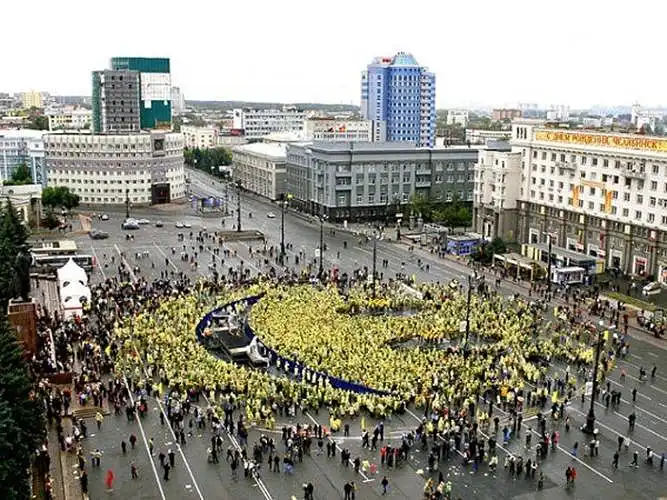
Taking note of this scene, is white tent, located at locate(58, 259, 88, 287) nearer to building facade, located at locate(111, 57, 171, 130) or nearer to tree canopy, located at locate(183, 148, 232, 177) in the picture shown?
building facade, located at locate(111, 57, 171, 130)

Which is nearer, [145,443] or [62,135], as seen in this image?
[145,443]

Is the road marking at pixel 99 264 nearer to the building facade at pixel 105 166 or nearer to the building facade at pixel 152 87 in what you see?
the building facade at pixel 105 166

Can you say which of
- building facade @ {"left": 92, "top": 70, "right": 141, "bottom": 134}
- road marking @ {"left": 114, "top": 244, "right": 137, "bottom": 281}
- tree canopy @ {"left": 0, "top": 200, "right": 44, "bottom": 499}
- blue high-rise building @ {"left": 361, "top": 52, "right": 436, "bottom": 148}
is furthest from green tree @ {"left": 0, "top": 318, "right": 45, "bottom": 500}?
blue high-rise building @ {"left": 361, "top": 52, "right": 436, "bottom": 148}

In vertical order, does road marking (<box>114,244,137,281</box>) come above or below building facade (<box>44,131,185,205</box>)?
below

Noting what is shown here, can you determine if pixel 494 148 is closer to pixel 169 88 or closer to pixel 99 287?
pixel 99 287

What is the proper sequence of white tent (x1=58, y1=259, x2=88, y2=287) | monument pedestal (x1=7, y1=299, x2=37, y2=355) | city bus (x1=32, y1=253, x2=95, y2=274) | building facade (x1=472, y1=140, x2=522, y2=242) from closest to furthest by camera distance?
monument pedestal (x1=7, y1=299, x2=37, y2=355), white tent (x1=58, y1=259, x2=88, y2=287), city bus (x1=32, y1=253, x2=95, y2=274), building facade (x1=472, y1=140, x2=522, y2=242)

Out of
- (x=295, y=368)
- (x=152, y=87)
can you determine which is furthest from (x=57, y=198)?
(x=295, y=368)

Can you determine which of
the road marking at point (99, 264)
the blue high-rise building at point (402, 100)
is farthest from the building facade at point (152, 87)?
the road marking at point (99, 264)

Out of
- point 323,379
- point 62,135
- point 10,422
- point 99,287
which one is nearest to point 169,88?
point 62,135
